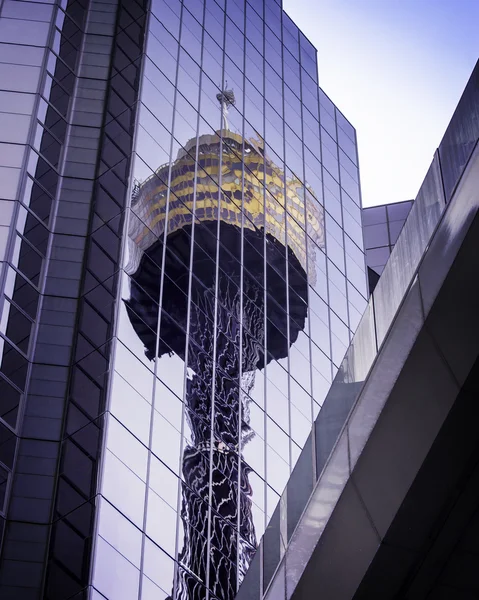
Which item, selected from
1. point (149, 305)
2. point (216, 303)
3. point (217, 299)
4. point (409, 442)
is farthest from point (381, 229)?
point (409, 442)

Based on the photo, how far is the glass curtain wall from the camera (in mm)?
25641

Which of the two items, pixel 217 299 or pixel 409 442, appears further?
pixel 217 299

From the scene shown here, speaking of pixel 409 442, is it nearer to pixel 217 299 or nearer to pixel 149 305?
pixel 149 305

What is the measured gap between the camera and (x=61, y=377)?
2616cm

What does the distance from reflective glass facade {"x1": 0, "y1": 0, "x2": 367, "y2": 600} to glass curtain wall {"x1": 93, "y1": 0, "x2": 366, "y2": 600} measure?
0.10 meters

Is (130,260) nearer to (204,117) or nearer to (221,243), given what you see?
(221,243)

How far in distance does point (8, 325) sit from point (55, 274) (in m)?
2.80

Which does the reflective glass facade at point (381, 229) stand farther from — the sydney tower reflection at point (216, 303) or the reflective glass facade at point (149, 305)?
the sydney tower reflection at point (216, 303)

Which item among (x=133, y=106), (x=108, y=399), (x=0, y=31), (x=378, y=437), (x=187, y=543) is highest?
(x=0, y=31)

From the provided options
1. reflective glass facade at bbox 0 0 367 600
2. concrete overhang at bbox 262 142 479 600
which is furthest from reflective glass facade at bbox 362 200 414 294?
concrete overhang at bbox 262 142 479 600

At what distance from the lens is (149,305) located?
28406 mm

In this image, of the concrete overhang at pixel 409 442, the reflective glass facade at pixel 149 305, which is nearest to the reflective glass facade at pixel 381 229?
the reflective glass facade at pixel 149 305

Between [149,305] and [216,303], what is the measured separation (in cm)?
509

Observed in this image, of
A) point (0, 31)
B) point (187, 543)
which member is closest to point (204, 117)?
point (0, 31)
